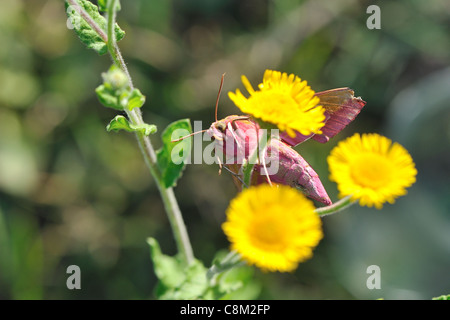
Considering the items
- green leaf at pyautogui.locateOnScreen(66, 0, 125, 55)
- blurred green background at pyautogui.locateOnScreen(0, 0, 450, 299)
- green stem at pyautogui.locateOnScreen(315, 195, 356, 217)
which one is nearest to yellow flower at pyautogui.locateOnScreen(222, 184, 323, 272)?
green stem at pyautogui.locateOnScreen(315, 195, 356, 217)

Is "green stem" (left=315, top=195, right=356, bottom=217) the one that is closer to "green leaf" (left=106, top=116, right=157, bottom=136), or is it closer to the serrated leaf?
"green leaf" (left=106, top=116, right=157, bottom=136)

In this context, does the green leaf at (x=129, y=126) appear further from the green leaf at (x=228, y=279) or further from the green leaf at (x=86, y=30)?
the green leaf at (x=228, y=279)

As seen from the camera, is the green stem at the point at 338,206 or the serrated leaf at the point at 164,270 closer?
the green stem at the point at 338,206

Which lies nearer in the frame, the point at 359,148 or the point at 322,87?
the point at 359,148

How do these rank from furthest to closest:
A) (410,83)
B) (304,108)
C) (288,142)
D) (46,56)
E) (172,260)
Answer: (410,83), (46,56), (172,260), (288,142), (304,108)

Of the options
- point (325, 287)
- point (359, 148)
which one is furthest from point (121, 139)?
point (359, 148)

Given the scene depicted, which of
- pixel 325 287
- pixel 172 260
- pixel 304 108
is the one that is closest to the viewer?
pixel 304 108

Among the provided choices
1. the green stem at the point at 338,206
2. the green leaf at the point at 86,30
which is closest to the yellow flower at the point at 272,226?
the green stem at the point at 338,206

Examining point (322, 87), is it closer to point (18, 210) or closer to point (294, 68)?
point (294, 68)
